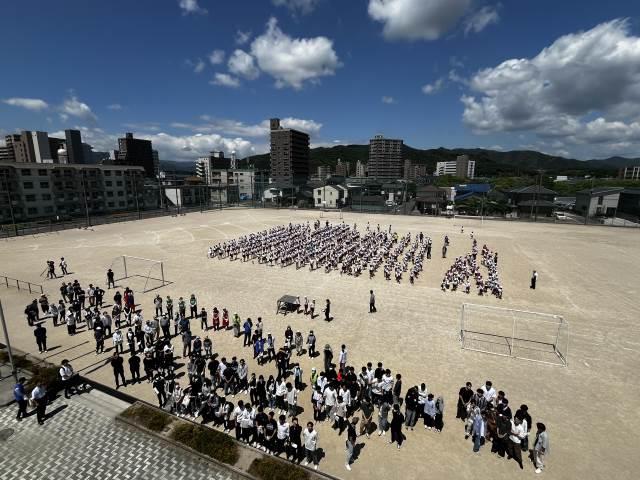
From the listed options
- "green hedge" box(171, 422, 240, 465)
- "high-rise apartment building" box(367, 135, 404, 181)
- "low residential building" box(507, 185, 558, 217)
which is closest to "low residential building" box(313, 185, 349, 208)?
"low residential building" box(507, 185, 558, 217)

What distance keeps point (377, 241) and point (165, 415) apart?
28906 millimetres

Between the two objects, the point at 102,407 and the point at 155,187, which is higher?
the point at 155,187

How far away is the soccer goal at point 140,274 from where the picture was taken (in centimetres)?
2310

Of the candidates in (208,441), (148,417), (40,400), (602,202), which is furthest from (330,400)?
(602,202)

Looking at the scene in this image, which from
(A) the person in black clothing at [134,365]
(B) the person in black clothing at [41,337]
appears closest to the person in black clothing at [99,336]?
(B) the person in black clothing at [41,337]

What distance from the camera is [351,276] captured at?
2520 cm

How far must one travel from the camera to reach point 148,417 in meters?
9.73

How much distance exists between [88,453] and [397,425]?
347 inches

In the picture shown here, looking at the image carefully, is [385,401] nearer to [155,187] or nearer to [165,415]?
[165,415]

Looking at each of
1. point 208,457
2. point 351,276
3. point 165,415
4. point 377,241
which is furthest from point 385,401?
point 377,241

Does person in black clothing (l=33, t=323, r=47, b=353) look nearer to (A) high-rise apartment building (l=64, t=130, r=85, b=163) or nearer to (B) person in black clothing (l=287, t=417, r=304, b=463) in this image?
(B) person in black clothing (l=287, t=417, r=304, b=463)

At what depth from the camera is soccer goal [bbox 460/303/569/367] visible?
14.2m

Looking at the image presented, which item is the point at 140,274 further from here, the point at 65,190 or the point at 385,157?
the point at 385,157

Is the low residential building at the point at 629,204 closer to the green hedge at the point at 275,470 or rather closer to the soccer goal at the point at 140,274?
the green hedge at the point at 275,470
